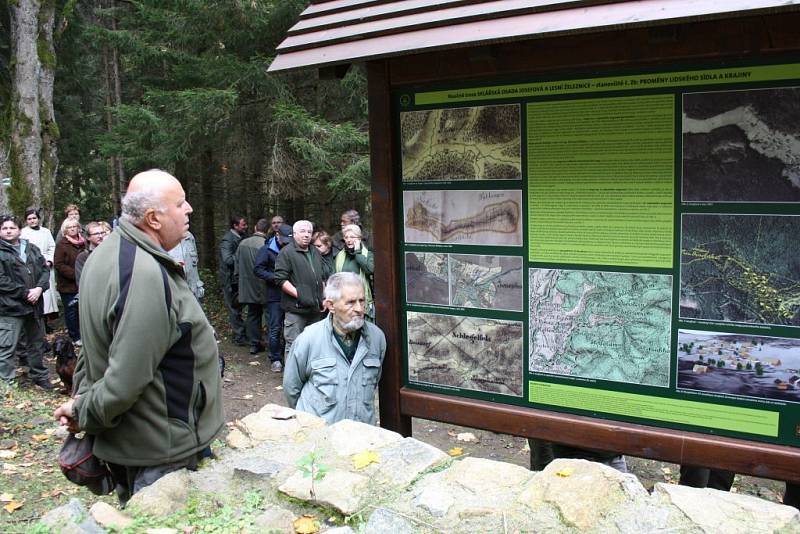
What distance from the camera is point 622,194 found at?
3447 mm

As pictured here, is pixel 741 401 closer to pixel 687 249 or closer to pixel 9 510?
pixel 687 249

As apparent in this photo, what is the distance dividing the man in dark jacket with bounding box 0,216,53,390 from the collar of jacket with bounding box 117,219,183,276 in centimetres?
592

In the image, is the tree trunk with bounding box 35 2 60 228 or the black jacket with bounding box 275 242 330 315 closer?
the black jacket with bounding box 275 242 330 315

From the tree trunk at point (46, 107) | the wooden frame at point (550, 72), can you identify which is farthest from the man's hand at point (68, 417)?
the tree trunk at point (46, 107)

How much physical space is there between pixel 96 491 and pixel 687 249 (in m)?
2.92

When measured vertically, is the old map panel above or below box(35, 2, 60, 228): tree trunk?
below

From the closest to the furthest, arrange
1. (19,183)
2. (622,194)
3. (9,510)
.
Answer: (622,194) → (9,510) → (19,183)

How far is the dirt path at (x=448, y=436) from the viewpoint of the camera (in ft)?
19.5

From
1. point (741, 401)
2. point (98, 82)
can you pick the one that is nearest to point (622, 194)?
point (741, 401)

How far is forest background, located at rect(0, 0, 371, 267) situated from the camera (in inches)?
422

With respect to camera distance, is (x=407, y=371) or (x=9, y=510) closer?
(x=407, y=371)

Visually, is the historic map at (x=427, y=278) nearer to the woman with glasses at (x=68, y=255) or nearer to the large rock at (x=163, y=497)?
the large rock at (x=163, y=497)

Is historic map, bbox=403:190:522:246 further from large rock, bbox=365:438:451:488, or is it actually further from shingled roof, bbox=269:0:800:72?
large rock, bbox=365:438:451:488

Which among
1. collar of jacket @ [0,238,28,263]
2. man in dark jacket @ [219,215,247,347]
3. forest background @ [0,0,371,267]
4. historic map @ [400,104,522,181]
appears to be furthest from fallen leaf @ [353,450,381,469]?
man in dark jacket @ [219,215,247,347]
